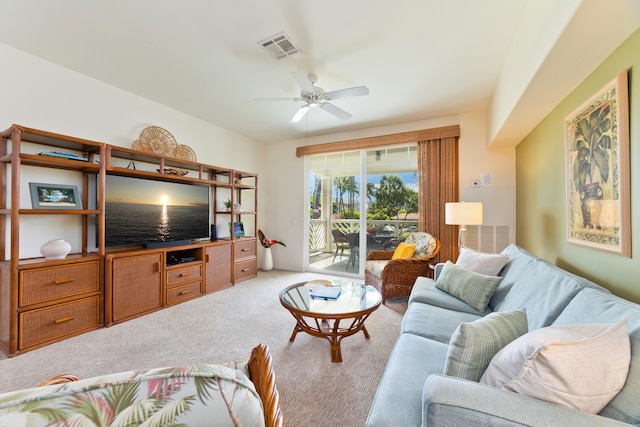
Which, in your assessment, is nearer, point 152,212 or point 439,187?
point 152,212

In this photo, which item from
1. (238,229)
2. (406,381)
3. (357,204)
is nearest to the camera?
(406,381)

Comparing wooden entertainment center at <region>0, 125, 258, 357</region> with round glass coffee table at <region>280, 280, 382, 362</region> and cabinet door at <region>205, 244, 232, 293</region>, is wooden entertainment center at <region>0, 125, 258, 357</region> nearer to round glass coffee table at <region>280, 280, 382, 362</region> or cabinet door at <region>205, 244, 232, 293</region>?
cabinet door at <region>205, 244, 232, 293</region>

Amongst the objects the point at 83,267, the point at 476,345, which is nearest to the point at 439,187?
the point at 476,345

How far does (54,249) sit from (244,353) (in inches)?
77.9

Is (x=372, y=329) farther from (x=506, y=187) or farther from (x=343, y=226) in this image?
(x=506, y=187)

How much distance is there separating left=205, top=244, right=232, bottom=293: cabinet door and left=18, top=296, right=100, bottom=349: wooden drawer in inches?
49.7

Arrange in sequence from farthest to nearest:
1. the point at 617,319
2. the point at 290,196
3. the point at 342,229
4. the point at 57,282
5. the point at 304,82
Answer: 1. the point at 290,196
2. the point at 342,229
3. the point at 304,82
4. the point at 57,282
5. the point at 617,319

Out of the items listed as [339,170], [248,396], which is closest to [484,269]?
[248,396]

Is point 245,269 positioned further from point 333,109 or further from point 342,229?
point 333,109

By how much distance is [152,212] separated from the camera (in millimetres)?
3158

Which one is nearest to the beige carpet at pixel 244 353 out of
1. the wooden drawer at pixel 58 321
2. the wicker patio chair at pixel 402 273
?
the wooden drawer at pixel 58 321

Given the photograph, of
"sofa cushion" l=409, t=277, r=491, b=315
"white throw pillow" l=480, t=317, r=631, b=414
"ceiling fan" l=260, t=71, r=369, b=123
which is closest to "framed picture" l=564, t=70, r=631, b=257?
"sofa cushion" l=409, t=277, r=491, b=315

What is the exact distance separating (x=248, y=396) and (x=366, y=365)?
1.73m

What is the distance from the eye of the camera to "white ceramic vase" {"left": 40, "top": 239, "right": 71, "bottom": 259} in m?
2.28
